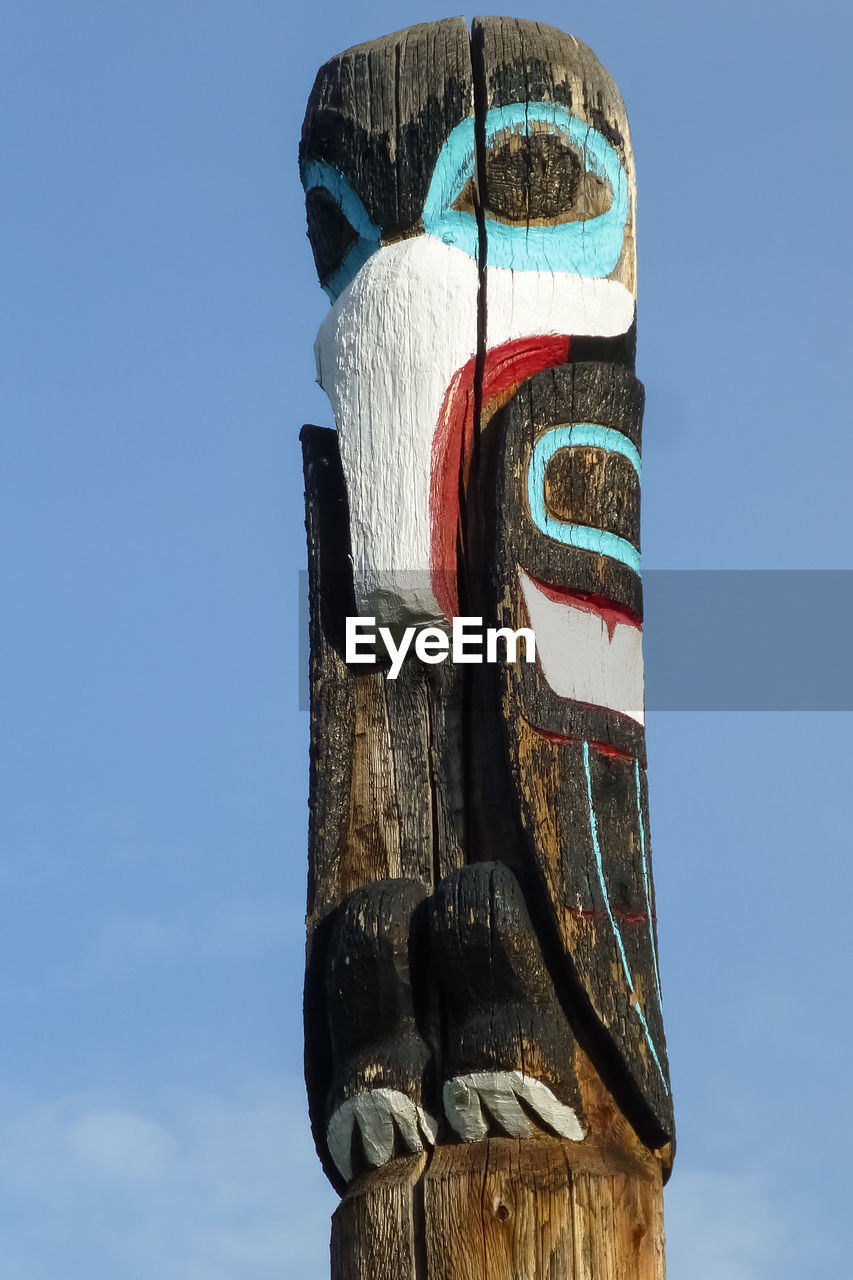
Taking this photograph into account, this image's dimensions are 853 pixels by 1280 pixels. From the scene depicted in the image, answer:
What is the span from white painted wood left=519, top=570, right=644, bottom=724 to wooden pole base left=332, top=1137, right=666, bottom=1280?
1317 millimetres

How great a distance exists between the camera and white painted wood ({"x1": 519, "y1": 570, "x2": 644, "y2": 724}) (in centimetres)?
558

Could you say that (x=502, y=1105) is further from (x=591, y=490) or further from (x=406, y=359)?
(x=406, y=359)

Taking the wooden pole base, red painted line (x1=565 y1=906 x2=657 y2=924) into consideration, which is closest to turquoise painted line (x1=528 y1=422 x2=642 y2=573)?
red painted line (x1=565 y1=906 x2=657 y2=924)

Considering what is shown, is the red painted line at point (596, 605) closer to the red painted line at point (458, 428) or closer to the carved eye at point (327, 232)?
the red painted line at point (458, 428)

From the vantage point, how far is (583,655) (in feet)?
18.5

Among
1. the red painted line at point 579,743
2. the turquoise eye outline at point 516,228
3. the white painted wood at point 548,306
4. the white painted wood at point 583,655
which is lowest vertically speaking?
the red painted line at point 579,743

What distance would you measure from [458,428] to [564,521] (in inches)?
18.8

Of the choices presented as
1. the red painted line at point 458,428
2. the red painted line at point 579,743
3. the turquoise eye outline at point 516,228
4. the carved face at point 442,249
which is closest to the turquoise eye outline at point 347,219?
the carved face at point 442,249

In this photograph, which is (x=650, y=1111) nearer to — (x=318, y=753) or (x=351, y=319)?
(x=318, y=753)

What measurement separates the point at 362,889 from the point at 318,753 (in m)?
0.49

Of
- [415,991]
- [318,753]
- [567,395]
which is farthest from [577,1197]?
[567,395]

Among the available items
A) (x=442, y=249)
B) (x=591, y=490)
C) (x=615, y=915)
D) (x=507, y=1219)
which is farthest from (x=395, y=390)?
A: (x=507, y=1219)

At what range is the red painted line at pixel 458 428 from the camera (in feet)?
18.9

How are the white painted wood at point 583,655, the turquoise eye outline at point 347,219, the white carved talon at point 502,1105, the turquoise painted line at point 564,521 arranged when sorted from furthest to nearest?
the turquoise eye outline at point 347,219 → the turquoise painted line at point 564,521 → the white painted wood at point 583,655 → the white carved talon at point 502,1105
